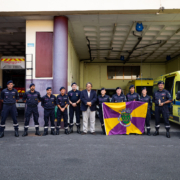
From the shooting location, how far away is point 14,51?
53.6 ft

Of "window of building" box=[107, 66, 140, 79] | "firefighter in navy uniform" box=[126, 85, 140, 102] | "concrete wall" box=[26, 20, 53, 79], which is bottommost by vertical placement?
"firefighter in navy uniform" box=[126, 85, 140, 102]

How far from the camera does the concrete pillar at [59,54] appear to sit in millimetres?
8547

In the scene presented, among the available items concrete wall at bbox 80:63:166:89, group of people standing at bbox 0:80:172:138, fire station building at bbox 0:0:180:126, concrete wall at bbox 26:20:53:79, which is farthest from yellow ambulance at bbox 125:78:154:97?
concrete wall at bbox 26:20:53:79

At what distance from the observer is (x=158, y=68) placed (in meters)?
19.7

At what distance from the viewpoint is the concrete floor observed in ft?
11.8

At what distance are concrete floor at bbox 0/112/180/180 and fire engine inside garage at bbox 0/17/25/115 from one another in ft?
15.8

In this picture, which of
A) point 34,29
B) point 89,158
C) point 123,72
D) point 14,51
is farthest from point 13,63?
point 123,72

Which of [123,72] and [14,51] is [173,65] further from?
[14,51]

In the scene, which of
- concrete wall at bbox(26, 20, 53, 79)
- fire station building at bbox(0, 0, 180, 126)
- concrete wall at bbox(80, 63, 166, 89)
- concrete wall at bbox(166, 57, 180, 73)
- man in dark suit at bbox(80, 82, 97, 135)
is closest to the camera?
man in dark suit at bbox(80, 82, 97, 135)

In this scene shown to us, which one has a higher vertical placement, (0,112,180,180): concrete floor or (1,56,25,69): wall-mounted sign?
(1,56,25,69): wall-mounted sign
